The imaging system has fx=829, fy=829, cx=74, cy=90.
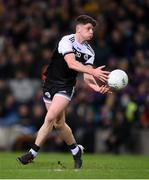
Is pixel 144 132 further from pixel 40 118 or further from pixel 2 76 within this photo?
pixel 2 76

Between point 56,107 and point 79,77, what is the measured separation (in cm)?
1207

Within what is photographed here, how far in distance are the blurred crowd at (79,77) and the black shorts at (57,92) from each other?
906cm

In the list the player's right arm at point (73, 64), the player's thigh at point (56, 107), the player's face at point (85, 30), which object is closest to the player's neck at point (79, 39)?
the player's face at point (85, 30)

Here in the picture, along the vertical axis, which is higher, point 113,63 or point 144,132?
point 113,63

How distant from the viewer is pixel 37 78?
25828 millimetres

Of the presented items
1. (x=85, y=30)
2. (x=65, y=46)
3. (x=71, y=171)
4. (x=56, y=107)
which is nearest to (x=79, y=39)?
(x=85, y=30)

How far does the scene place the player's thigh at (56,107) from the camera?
1359cm

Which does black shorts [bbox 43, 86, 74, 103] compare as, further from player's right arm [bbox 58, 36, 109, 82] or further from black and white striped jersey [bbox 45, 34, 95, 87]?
player's right arm [bbox 58, 36, 109, 82]

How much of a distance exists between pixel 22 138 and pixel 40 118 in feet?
2.55

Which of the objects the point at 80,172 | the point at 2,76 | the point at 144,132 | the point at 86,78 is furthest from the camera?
the point at 2,76

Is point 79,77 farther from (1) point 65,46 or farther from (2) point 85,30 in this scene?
(1) point 65,46

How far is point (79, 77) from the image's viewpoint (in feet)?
84.2

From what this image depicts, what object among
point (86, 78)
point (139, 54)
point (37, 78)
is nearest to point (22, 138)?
point (37, 78)

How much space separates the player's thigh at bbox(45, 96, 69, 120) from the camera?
13.6 m
